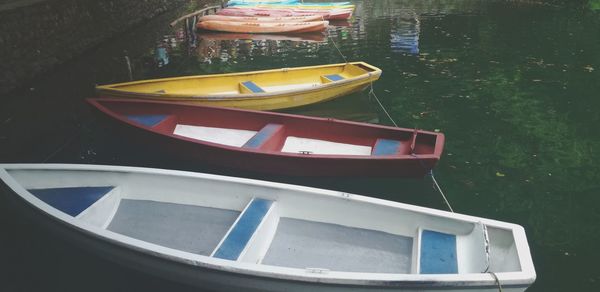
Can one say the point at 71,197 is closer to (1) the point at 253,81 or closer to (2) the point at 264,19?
(1) the point at 253,81

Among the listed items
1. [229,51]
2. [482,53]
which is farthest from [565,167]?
[229,51]

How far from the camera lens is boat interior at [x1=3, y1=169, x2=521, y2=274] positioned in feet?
13.0

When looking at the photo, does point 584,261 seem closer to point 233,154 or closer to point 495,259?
point 495,259

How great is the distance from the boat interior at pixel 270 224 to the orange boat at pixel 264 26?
1365 centimetres

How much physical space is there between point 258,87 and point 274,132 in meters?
2.62

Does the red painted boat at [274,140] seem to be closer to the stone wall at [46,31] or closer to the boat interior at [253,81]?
the boat interior at [253,81]

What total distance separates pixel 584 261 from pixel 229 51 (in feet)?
42.8

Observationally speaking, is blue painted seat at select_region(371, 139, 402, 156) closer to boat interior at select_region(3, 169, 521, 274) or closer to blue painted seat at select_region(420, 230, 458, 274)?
boat interior at select_region(3, 169, 521, 274)

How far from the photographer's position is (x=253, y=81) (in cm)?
961

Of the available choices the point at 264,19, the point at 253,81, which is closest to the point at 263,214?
the point at 253,81

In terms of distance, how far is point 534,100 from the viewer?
10.2m

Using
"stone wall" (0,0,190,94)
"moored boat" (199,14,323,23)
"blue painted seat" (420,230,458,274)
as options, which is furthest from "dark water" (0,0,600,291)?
"blue painted seat" (420,230,458,274)

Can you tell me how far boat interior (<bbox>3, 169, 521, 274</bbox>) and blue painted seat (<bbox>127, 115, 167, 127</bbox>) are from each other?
216cm

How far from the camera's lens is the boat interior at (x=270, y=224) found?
156 inches
